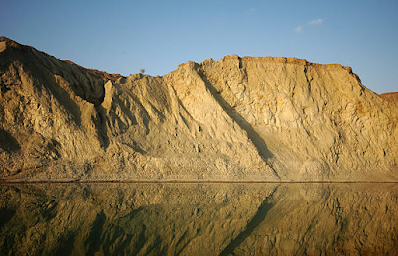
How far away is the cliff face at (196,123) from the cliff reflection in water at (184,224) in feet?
19.3

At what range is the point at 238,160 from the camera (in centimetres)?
2572

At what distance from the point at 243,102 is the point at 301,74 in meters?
7.05

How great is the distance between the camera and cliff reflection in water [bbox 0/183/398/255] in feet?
27.2

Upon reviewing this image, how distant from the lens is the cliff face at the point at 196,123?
21.4 m

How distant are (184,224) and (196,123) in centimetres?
1777

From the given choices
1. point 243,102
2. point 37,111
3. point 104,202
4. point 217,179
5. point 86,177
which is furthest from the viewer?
point 243,102

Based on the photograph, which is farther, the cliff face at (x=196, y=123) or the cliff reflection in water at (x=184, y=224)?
the cliff face at (x=196, y=123)

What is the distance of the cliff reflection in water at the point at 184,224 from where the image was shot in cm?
829

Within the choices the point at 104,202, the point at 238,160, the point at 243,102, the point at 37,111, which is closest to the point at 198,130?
the point at 238,160

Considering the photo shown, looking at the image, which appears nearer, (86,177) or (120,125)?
(86,177)

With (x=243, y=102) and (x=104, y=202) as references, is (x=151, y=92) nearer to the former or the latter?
(x=243, y=102)

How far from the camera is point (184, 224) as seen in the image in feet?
34.4

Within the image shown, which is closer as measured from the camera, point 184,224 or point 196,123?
point 184,224

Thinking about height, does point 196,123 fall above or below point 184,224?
above
